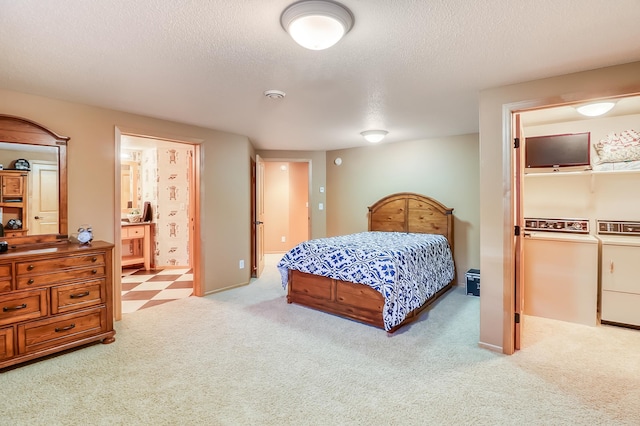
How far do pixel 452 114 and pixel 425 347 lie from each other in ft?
8.12

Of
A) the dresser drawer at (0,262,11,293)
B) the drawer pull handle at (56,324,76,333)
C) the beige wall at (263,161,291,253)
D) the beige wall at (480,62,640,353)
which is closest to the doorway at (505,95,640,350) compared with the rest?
the beige wall at (480,62,640,353)

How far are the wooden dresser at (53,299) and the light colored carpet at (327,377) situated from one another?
137 millimetres

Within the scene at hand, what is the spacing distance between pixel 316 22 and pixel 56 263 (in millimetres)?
2693

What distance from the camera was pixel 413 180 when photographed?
507 cm

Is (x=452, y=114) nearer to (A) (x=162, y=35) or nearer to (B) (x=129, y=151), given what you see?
(A) (x=162, y=35)

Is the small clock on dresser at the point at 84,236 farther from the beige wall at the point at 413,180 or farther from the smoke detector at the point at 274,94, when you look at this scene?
the beige wall at the point at 413,180

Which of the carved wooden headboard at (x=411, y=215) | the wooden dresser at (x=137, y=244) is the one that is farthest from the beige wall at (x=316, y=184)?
the wooden dresser at (x=137, y=244)

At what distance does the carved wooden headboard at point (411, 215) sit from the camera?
4734 millimetres

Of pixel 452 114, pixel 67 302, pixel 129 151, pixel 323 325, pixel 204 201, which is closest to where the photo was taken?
pixel 67 302

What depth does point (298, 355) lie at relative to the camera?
256 cm

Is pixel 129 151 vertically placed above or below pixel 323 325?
above

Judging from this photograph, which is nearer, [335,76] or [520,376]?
[520,376]

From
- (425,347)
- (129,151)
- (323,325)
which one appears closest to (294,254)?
(323,325)

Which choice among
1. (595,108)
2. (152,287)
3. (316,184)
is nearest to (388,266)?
(595,108)
